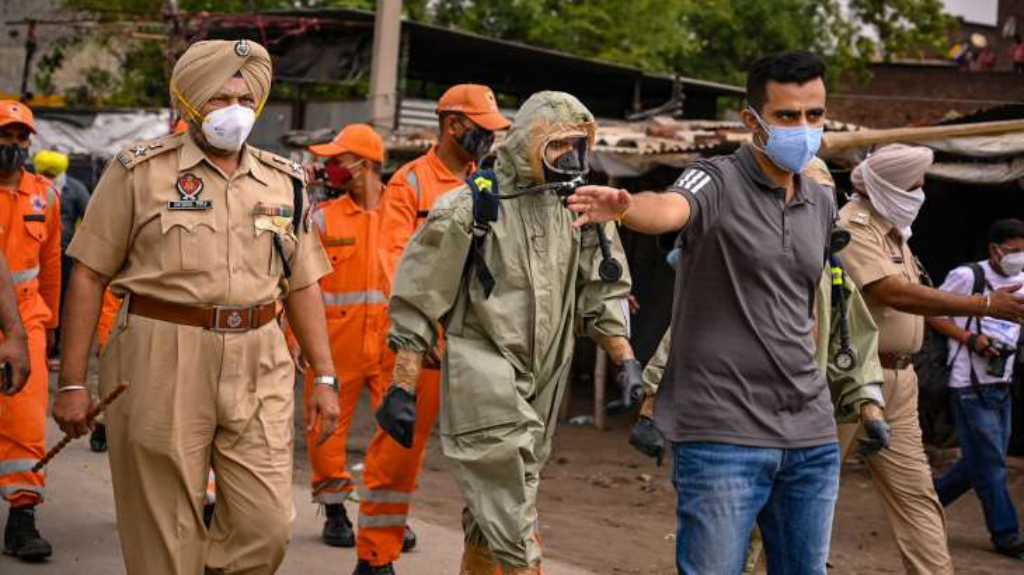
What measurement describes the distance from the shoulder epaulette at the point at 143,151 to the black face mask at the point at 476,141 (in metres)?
2.23

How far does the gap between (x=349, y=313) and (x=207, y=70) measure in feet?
10.1

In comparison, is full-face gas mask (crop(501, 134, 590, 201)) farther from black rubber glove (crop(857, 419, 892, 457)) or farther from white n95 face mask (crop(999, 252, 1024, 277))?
white n95 face mask (crop(999, 252, 1024, 277))

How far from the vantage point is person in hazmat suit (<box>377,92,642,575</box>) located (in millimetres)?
5137

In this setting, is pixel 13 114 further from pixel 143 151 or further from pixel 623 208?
pixel 623 208

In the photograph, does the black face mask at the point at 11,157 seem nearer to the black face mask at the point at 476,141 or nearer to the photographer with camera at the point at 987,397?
the black face mask at the point at 476,141

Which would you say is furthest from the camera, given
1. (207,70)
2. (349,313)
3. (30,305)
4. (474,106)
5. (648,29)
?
(648,29)

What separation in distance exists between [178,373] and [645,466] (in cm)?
714

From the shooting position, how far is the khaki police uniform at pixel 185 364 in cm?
487

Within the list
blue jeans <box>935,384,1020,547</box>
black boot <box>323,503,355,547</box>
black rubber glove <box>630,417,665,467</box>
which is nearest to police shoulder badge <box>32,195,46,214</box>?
black boot <box>323,503,355,547</box>

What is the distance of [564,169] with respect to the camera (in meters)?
5.34

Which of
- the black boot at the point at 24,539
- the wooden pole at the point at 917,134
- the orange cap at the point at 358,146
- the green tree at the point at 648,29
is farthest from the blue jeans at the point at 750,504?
the green tree at the point at 648,29

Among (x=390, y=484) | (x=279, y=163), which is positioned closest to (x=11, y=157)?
(x=390, y=484)

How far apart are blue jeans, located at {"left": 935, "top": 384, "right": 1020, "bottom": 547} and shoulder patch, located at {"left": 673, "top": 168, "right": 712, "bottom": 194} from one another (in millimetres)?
4815

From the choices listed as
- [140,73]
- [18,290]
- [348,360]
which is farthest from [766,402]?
[140,73]
